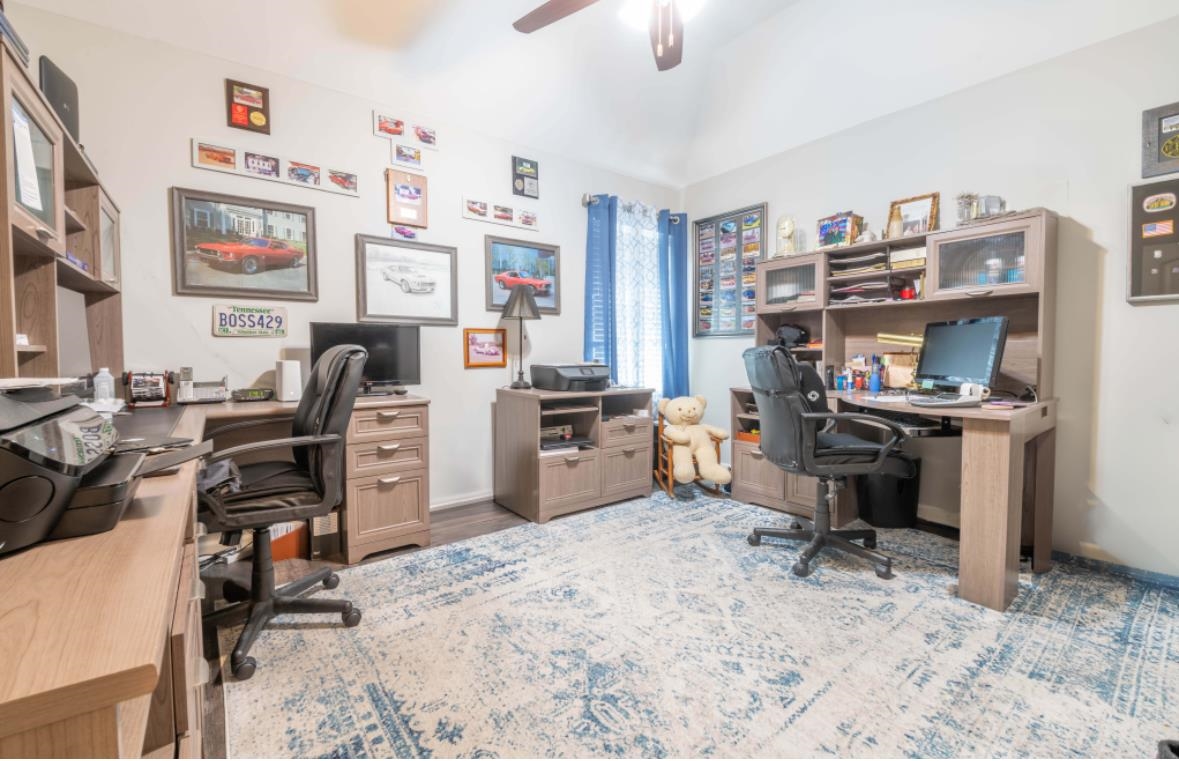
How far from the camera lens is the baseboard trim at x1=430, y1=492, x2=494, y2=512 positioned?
128 inches

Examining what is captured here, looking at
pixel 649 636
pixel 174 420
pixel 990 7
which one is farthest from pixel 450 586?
pixel 990 7

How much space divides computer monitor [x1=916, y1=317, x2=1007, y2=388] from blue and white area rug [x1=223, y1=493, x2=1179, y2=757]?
3.10 feet

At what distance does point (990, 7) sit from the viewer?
2541 millimetres

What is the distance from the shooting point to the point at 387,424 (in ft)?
8.39

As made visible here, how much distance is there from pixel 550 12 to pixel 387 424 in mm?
2037

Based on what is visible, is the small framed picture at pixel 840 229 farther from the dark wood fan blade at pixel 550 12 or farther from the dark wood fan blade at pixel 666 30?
the dark wood fan blade at pixel 550 12

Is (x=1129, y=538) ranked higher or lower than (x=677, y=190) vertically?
lower

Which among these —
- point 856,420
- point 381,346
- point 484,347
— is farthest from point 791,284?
point 381,346

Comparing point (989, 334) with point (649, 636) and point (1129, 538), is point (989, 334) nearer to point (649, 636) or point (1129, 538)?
point (1129, 538)


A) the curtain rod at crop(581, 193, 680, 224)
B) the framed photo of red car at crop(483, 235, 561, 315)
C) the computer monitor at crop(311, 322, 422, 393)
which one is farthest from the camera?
the curtain rod at crop(581, 193, 680, 224)

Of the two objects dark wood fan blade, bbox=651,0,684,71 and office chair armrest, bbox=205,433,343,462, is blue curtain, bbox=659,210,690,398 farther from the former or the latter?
office chair armrest, bbox=205,433,343,462

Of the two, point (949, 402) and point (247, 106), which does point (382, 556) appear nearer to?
point (247, 106)

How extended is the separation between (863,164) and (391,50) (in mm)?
2984

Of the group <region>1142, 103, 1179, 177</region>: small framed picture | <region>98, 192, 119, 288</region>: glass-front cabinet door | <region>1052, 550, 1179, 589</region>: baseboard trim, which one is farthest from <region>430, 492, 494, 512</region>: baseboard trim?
<region>1142, 103, 1179, 177</region>: small framed picture
